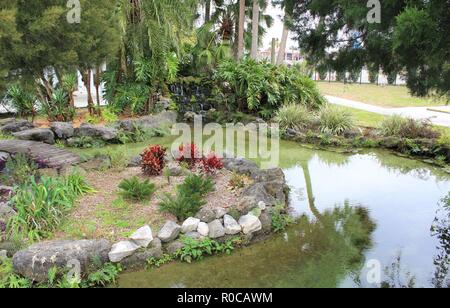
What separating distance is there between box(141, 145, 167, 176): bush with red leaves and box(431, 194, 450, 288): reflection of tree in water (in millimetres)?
3881

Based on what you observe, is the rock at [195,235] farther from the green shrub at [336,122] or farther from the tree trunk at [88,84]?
the tree trunk at [88,84]

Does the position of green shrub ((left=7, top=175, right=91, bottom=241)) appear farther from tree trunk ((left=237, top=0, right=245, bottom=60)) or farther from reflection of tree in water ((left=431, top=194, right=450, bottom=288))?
tree trunk ((left=237, top=0, right=245, bottom=60))

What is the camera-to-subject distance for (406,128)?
30.7ft

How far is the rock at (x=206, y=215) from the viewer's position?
452cm

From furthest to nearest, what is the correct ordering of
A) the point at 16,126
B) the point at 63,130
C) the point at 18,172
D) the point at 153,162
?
the point at 16,126 → the point at 63,130 → the point at 153,162 → the point at 18,172

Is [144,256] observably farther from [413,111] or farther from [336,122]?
[413,111]

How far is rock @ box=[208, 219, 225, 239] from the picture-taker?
14.4 feet

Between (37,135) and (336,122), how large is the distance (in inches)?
282

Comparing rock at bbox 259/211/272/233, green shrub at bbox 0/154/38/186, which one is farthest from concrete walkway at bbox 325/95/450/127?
green shrub at bbox 0/154/38/186

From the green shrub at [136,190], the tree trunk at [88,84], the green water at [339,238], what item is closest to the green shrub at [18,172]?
the green shrub at [136,190]

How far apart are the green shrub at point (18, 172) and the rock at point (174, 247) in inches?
92.2

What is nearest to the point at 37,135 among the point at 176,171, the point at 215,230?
the point at 176,171

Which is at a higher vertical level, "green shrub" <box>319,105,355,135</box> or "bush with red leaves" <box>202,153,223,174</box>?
"green shrub" <box>319,105,355,135</box>
